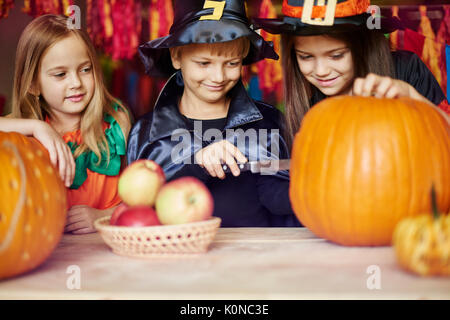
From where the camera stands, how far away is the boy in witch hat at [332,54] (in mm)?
1706

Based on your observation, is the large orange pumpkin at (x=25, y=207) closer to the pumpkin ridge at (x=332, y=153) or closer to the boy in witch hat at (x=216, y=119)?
the pumpkin ridge at (x=332, y=153)

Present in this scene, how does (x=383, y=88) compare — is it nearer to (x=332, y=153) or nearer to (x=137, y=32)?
(x=332, y=153)

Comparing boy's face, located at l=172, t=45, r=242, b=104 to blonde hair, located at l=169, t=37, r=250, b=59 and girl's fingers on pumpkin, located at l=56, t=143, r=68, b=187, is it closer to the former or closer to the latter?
blonde hair, located at l=169, t=37, r=250, b=59

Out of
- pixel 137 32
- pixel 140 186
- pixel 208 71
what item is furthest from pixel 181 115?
pixel 137 32

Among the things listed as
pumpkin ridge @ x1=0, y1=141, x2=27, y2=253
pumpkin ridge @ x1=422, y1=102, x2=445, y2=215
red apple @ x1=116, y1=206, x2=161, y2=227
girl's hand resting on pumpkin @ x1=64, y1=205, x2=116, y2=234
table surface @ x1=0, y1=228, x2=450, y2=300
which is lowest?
girl's hand resting on pumpkin @ x1=64, y1=205, x2=116, y2=234

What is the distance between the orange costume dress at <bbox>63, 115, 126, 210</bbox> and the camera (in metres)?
1.87

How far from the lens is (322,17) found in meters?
1.64

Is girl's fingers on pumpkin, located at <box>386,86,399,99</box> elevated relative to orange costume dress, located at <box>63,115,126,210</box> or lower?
elevated

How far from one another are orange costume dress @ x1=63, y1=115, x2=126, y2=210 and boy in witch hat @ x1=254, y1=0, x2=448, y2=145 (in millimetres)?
732

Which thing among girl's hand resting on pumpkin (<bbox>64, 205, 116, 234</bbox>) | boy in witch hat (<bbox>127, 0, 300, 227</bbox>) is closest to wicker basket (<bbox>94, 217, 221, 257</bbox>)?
girl's hand resting on pumpkin (<bbox>64, 205, 116, 234</bbox>)

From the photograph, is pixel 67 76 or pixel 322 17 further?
pixel 67 76

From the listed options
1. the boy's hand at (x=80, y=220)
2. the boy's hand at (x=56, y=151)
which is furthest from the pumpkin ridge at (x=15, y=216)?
the boy's hand at (x=80, y=220)

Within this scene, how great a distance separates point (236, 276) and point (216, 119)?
1228mm

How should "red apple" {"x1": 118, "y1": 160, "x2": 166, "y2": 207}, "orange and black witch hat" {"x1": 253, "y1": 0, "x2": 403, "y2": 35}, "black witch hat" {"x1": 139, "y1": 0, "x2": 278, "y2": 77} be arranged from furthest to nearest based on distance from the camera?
1. "black witch hat" {"x1": 139, "y1": 0, "x2": 278, "y2": 77}
2. "orange and black witch hat" {"x1": 253, "y1": 0, "x2": 403, "y2": 35}
3. "red apple" {"x1": 118, "y1": 160, "x2": 166, "y2": 207}
